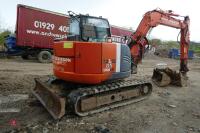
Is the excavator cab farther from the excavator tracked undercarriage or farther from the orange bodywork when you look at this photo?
the excavator tracked undercarriage

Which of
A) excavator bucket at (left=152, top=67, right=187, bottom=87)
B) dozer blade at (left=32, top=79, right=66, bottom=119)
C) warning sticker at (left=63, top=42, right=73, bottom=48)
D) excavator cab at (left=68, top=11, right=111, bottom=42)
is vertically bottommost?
dozer blade at (left=32, top=79, right=66, bottom=119)

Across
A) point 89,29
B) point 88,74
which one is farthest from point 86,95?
point 89,29

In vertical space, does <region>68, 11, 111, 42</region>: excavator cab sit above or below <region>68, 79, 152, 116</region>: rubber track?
above

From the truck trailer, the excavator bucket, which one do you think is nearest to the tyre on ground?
the truck trailer

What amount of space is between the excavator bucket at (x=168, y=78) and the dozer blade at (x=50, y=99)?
4534 millimetres

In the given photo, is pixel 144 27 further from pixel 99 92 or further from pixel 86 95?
pixel 86 95

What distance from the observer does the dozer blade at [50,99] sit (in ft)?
20.3

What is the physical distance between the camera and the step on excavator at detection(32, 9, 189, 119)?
21.5 feet

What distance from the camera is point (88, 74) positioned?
6613mm

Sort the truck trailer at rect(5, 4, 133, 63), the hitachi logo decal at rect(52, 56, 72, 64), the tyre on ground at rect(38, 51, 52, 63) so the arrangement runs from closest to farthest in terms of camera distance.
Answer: the hitachi logo decal at rect(52, 56, 72, 64), the truck trailer at rect(5, 4, 133, 63), the tyre on ground at rect(38, 51, 52, 63)

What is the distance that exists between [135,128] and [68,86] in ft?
7.78

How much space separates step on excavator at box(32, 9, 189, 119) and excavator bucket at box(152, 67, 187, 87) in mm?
2373

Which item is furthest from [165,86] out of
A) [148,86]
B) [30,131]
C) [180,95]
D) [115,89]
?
[30,131]

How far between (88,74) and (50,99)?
45.8 inches
